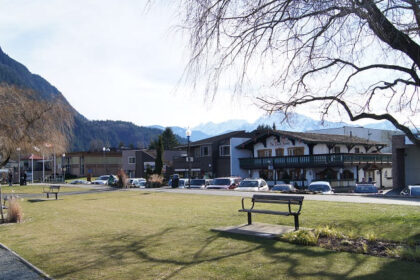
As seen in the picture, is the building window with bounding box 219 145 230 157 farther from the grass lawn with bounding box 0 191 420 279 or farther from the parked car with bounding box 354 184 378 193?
the grass lawn with bounding box 0 191 420 279

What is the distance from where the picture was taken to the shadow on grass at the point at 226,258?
256 inches

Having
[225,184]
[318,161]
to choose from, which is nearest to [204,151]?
[318,161]

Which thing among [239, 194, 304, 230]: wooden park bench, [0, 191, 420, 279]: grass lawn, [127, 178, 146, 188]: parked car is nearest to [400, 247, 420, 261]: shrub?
[0, 191, 420, 279]: grass lawn

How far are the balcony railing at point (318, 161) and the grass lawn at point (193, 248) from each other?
32.2 metres

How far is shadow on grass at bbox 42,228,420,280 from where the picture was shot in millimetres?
6500

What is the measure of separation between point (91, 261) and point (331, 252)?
4.37 meters

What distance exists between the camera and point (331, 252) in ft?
25.2

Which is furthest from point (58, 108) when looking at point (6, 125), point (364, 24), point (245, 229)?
point (364, 24)

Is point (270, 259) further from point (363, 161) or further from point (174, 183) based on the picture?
point (363, 161)

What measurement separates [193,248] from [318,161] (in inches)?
1553

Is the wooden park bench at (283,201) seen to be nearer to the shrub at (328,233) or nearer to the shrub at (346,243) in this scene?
the shrub at (328,233)

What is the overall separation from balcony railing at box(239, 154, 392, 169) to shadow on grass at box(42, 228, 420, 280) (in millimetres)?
37375

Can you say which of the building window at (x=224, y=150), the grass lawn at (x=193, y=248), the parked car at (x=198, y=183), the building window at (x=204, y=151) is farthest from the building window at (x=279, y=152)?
the grass lawn at (x=193, y=248)

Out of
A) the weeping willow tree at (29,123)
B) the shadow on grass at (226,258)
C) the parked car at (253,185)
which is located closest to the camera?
the shadow on grass at (226,258)
